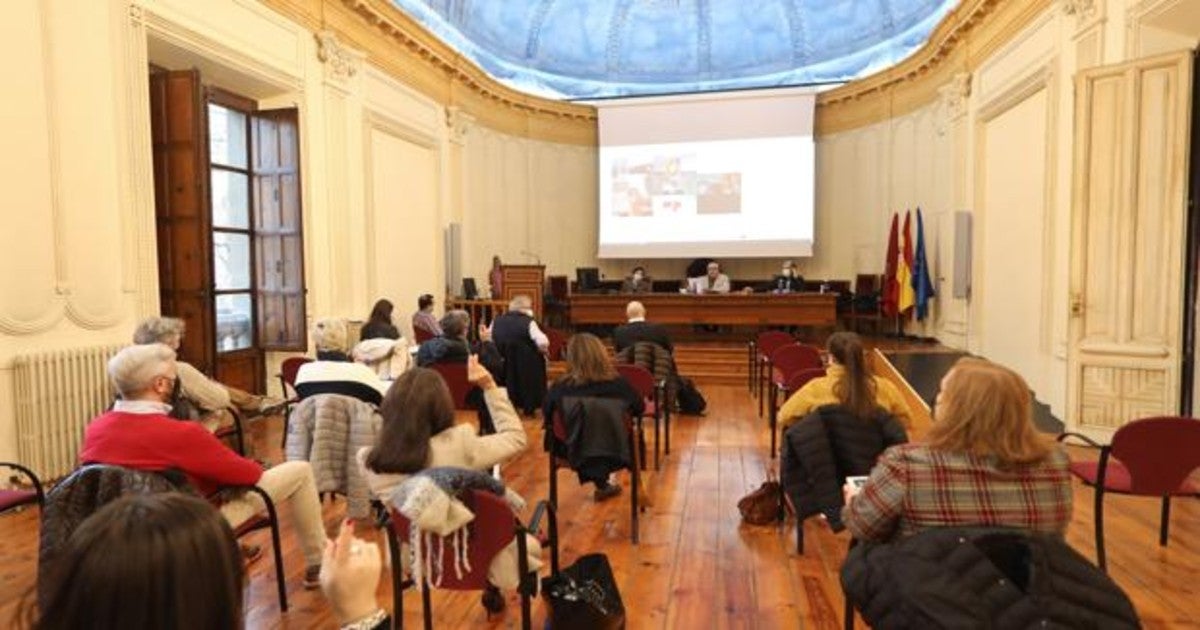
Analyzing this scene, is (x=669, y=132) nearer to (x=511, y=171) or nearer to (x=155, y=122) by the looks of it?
(x=511, y=171)

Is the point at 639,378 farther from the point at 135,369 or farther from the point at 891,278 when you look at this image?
the point at 891,278

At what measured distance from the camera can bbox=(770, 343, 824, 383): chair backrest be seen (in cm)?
539

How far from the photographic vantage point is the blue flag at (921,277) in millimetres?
9562

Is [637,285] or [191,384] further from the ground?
[637,285]

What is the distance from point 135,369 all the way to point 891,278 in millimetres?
9755

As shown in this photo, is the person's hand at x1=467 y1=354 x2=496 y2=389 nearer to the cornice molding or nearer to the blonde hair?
the blonde hair

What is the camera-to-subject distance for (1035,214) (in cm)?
688

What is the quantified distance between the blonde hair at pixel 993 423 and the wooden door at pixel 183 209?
5.61 metres

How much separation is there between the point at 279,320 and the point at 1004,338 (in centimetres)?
751

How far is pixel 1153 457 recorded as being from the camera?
2.96 m

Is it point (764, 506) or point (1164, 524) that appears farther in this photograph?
point (764, 506)

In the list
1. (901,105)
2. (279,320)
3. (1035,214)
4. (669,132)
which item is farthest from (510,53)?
(1035,214)

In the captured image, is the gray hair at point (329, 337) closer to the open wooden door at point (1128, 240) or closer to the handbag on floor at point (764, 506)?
the handbag on floor at point (764, 506)

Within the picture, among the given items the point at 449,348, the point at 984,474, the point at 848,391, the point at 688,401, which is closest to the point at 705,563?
the point at 848,391
